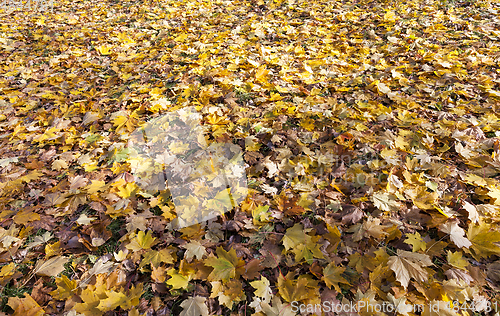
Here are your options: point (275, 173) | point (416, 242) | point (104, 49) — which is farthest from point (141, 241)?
point (104, 49)

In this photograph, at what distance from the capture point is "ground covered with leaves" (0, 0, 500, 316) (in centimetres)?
153

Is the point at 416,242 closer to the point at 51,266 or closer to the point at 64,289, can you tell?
the point at 64,289

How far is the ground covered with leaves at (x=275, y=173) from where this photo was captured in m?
1.53

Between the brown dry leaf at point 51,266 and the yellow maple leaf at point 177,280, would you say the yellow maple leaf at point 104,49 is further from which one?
the yellow maple leaf at point 177,280

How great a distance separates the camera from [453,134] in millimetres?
2287

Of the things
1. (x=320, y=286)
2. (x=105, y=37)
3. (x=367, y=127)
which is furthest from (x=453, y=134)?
(x=105, y=37)

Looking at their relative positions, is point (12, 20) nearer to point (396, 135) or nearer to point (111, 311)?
point (111, 311)

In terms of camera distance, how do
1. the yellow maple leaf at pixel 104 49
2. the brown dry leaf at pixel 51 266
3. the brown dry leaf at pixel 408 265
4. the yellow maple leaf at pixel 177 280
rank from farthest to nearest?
the yellow maple leaf at pixel 104 49, the brown dry leaf at pixel 51 266, the yellow maple leaf at pixel 177 280, the brown dry leaf at pixel 408 265

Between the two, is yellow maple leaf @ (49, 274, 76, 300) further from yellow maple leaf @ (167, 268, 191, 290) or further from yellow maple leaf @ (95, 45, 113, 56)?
yellow maple leaf @ (95, 45, 113, 56)

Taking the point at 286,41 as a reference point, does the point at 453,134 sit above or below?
below

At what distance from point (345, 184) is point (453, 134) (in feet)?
3.87

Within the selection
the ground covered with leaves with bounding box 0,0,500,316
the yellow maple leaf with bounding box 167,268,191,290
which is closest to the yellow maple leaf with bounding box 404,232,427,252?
the ground covered with leaves with bounding box 0,0,500,316

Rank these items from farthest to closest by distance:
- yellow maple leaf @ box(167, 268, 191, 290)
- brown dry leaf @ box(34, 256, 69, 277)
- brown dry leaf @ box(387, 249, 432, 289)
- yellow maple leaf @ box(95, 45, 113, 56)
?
yellow maple leaf @ box(95, 45, 113, 56) → brown dry leaf @ box(34, 256, 69, 277) → yellow maple leaf @ box(167, 268, 191, 290) → brown dry leaf @ box(387, 249, 432, 289)

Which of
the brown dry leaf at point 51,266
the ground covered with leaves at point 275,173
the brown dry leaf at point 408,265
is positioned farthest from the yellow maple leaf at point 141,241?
the brown dry leaf at point 408,265
